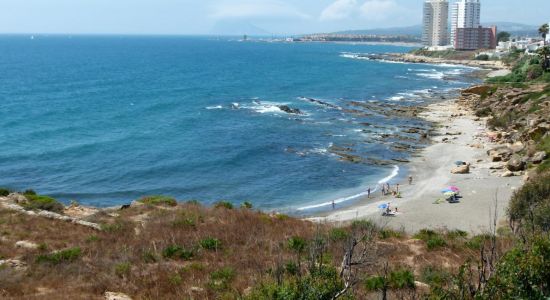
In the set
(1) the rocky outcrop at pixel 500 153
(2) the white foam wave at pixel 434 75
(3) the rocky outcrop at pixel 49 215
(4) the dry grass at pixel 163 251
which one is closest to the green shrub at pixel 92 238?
(4) the dry grass at pixel 163 251

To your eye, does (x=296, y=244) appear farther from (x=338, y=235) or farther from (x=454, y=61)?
(x=454, y=61)

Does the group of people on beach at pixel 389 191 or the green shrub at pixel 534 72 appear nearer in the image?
the group of people on beach at pixel 389 191

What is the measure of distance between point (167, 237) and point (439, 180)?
28693mm

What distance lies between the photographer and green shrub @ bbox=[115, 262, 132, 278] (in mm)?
15117

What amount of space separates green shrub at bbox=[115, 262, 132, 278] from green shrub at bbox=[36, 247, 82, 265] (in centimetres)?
254

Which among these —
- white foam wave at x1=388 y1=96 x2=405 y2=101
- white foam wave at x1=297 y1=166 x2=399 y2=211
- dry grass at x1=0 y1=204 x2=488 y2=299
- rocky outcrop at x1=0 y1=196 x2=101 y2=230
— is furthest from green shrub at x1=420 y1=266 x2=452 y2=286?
white foam wave at x1=388 y1=96 x2=405 y2=101

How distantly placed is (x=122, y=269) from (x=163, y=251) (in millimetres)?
2508

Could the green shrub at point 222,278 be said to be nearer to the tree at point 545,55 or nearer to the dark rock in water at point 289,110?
the dark rock in water at point 289,110

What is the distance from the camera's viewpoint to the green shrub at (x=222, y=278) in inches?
546

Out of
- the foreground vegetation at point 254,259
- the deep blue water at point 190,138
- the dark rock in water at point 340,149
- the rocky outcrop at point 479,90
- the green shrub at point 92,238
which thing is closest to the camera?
the foreground vegetation at point 254,259

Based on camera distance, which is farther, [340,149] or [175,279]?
[340,149]

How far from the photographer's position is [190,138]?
2238 inches

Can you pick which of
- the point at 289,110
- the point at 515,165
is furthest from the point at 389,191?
the point at 289,110

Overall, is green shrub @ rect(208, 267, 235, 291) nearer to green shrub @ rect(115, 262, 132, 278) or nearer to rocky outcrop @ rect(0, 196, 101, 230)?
green shrub @ rect(115, 262, 132, 278)
